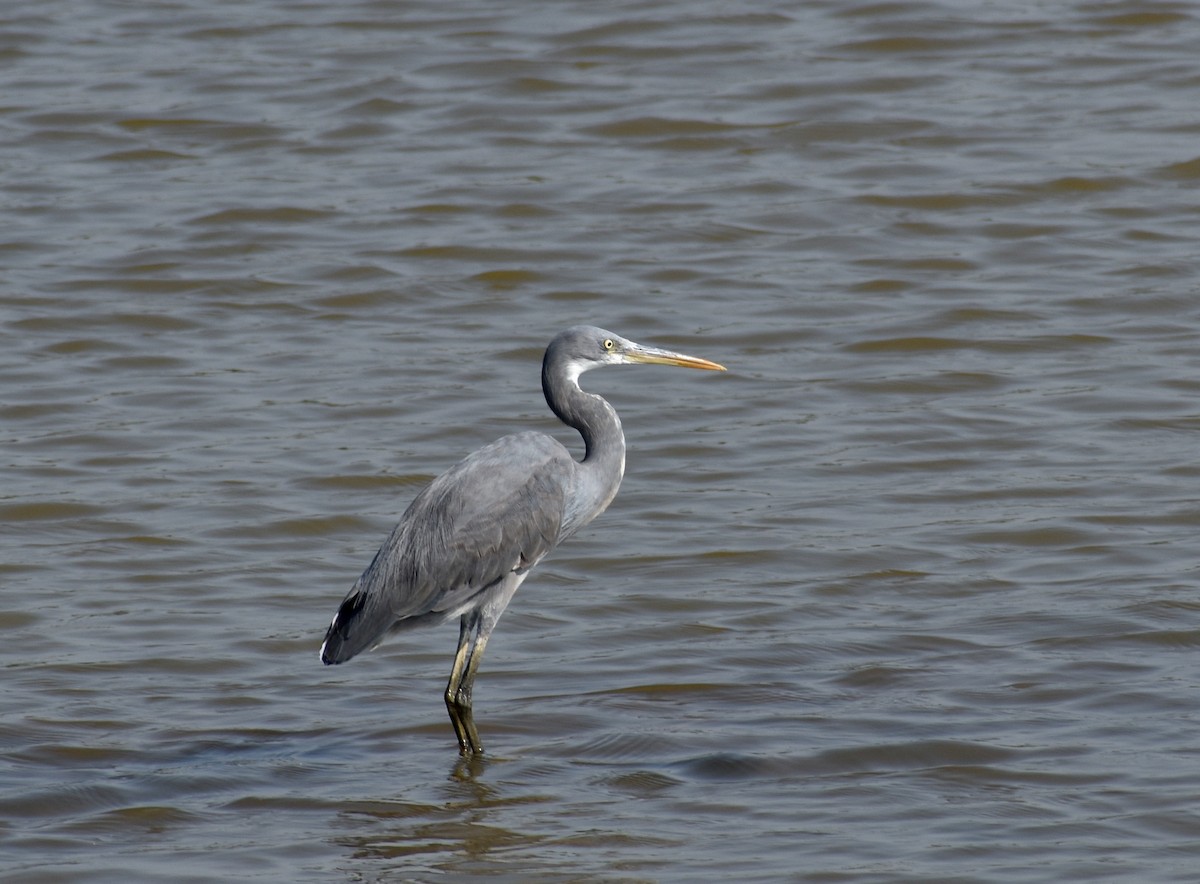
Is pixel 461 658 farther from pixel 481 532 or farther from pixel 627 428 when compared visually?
pixel 627 428

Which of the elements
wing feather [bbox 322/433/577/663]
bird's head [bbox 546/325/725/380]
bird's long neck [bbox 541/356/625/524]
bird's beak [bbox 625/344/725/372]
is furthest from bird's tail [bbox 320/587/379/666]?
bird's beak [bbox 625/344/725/372]

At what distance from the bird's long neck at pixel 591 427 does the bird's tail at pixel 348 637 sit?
899mm

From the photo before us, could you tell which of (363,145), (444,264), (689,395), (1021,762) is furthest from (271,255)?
(1021,762)

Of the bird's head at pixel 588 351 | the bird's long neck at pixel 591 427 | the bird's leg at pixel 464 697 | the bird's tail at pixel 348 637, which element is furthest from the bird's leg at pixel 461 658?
the bird's head at pixel 588 351

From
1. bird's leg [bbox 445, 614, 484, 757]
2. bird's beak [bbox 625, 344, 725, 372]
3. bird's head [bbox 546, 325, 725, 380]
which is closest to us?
bird's leg [bbox 445, 614, 484, 757]

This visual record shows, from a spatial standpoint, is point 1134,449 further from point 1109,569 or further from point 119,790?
point 119,790

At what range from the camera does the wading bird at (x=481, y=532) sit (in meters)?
7.39

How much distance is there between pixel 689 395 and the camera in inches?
455

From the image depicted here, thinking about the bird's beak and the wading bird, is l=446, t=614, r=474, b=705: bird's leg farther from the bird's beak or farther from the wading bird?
the bird's beak

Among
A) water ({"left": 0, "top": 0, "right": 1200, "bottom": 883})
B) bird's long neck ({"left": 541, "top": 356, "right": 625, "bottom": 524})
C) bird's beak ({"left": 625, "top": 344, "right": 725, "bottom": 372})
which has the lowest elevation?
water ({"left": 0, "top": 0, "right": 1200, "bottom": 883})

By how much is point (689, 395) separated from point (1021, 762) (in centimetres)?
493

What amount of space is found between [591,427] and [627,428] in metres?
3.31

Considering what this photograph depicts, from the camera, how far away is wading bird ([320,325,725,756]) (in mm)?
7395

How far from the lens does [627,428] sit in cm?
1097
